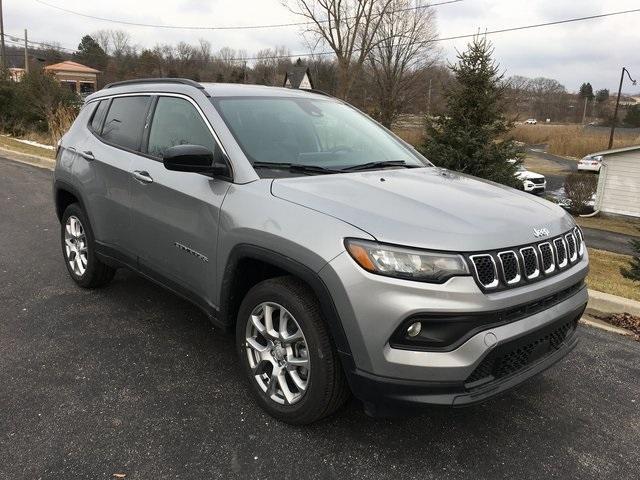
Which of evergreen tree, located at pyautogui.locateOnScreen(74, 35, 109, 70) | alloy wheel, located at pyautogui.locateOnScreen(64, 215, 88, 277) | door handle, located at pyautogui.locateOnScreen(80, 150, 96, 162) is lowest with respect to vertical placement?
alloy wheel, located at pyautogui.locateOnScreen(64, 215, 88, 277)

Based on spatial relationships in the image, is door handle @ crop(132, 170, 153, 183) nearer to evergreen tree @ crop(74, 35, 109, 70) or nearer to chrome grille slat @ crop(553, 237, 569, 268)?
chrome grille slat @ crop(553, 237, 569, 268)

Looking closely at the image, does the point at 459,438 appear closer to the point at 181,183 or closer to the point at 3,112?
the point at 181,183

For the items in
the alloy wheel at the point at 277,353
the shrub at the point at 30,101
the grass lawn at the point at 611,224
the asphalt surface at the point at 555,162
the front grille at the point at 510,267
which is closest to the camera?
the front grille at the point at 510,267

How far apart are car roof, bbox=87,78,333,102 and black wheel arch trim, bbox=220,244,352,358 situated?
119cm

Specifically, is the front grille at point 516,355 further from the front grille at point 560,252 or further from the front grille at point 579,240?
the front grille at point 579,240

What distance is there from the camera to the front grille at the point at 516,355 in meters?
2.41

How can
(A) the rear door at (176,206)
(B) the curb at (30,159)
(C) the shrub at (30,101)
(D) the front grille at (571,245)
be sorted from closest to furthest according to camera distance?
(D) the front grille at (571,245) < (A) the rear door at (176,206) < (B) the curb at (30,159) < (C) the shrub at (30,101)

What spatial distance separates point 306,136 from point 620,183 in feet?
106

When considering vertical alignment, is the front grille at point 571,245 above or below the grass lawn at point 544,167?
above

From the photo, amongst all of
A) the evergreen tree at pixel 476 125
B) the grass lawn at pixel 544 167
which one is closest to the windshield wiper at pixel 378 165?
the evergreen tree at pixel 476 125

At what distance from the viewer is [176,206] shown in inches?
133

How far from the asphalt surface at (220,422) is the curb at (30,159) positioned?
1071cm

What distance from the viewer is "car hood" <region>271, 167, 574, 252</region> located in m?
2.40

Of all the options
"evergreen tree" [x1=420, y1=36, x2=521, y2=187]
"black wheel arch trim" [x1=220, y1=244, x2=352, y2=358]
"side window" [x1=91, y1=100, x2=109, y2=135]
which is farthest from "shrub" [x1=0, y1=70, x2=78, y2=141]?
"black wheel arch trim" [x1=220, y1=244, x2=352, y2=358]
